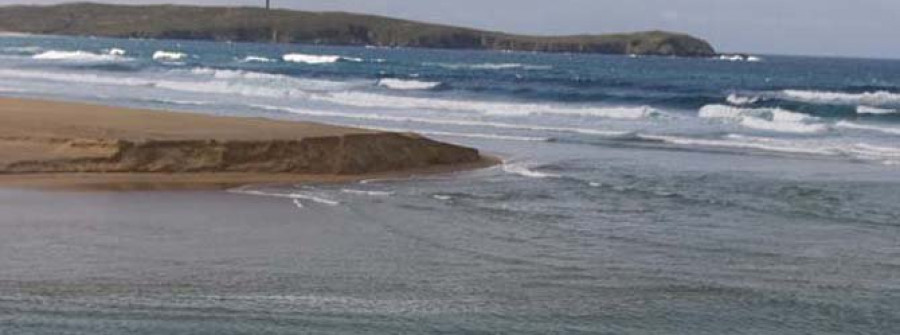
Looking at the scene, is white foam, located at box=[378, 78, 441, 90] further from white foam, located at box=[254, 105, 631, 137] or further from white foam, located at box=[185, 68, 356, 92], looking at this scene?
white foam, located at box=[254, 105, 631, 137]

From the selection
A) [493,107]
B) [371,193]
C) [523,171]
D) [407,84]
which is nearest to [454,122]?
[493,107]

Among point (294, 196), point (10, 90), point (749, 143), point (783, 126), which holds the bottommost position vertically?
point (10, 90)

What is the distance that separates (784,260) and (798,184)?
22.6 ft

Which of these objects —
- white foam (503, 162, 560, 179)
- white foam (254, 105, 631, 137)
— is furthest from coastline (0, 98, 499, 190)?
white foam (254, 105, 631, 137)

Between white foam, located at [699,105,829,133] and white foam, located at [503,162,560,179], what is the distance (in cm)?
1579

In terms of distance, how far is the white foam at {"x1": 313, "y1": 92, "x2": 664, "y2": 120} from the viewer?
3947 cm

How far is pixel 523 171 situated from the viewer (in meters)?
19.1

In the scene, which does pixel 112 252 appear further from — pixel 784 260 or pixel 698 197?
pixel 698 197

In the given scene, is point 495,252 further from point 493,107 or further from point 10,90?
point 10,90

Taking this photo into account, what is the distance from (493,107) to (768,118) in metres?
7.33

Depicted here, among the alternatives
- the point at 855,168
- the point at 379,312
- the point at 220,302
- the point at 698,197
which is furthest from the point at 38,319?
the point at 855,168

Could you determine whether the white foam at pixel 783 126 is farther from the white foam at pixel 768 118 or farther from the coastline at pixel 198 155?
the coastline at pixel 198 155

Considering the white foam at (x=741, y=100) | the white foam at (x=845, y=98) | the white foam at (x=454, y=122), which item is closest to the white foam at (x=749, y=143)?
the white foam at (x=454, y=122)

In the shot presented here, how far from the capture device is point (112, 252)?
35.4ft
